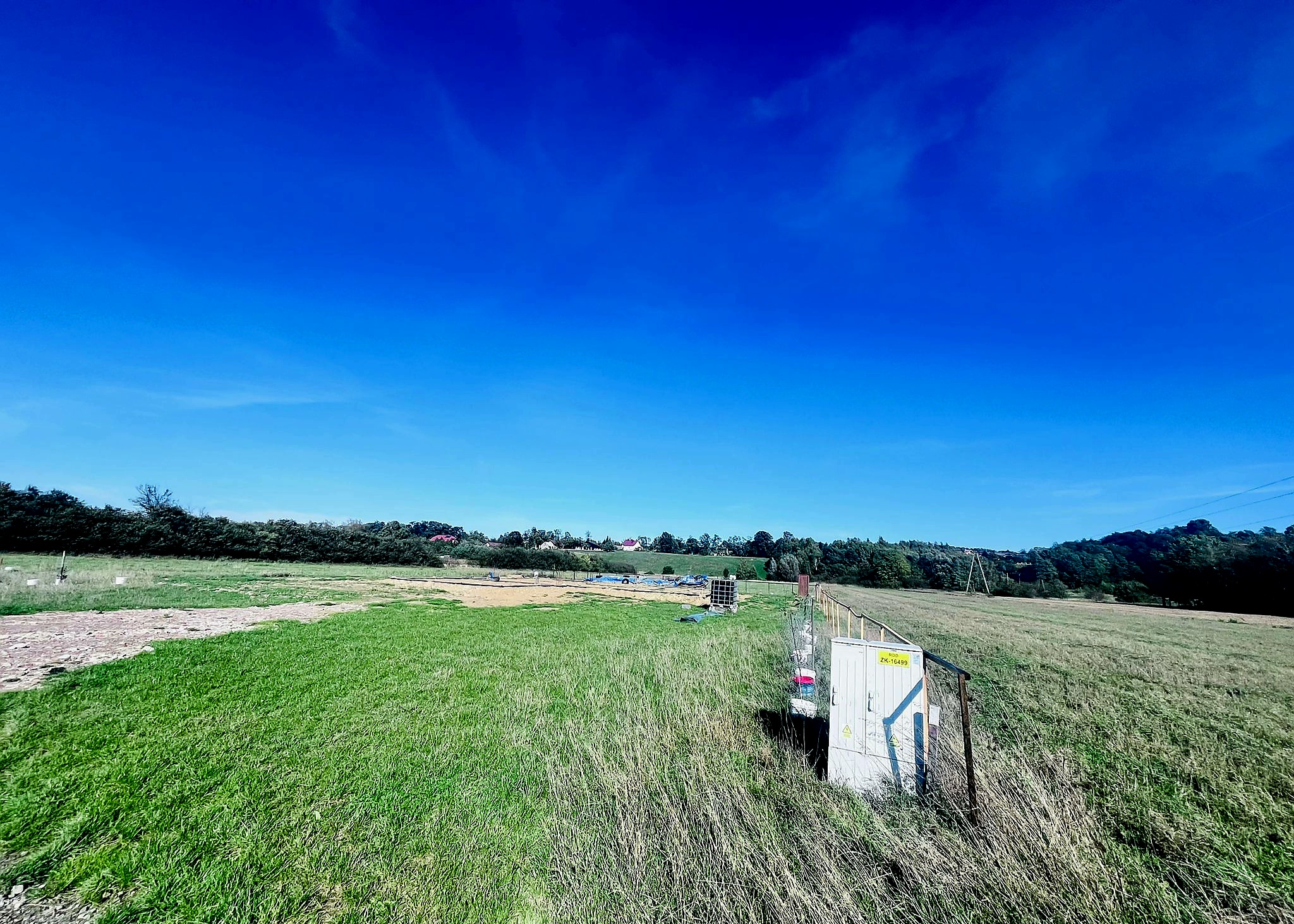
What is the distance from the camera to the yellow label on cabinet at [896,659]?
241 inches

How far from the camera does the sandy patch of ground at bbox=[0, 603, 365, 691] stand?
992 cm

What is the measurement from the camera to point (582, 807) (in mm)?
5715

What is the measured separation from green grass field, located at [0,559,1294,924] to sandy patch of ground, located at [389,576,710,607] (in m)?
21.2

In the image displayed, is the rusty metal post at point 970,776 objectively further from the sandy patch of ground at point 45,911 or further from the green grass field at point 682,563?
the green grass field at point 682,563

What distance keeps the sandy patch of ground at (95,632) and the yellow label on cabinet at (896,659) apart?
13148 mm

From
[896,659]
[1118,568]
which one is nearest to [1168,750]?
[896,659]

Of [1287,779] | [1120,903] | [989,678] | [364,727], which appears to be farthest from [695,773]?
[989,678]

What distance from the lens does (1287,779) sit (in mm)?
6719

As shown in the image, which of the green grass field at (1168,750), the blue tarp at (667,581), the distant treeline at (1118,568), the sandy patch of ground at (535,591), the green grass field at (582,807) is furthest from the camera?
the blue tarp at (667,581)

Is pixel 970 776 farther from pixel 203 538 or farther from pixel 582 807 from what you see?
pixel 203 538

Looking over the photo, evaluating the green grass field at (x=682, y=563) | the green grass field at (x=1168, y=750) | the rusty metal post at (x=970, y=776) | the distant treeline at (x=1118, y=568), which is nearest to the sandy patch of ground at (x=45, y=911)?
the rusty metal post at (x=970, y=776)

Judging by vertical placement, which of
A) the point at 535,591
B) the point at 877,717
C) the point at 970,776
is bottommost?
the point at 535,591

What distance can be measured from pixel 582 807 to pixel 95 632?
643 inches

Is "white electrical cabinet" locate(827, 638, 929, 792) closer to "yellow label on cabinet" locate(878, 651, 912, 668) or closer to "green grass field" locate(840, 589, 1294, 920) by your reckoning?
"yellow label on cabinet" locate(878, 651, 912, 668)
